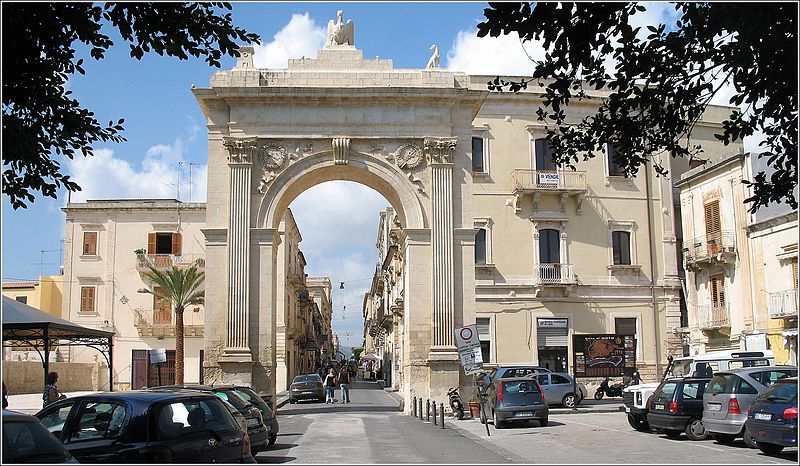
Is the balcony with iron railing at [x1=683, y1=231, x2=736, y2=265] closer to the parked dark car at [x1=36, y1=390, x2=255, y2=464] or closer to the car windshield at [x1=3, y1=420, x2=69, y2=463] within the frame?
the parked dark car at [x1=36, y1=390, x2=255, y2=464]

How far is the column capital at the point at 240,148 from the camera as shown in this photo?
29031mm

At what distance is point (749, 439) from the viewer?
15.8 meters

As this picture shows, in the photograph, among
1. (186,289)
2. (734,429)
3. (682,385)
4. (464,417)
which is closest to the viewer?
(734,429)

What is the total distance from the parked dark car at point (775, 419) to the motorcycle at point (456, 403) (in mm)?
12462

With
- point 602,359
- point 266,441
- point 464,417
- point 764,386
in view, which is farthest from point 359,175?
point 764,386

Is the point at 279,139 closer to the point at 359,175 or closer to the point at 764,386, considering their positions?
the point at 359,175

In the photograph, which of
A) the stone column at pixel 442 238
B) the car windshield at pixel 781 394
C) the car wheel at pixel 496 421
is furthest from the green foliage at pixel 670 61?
the stone column at pixel 442 238

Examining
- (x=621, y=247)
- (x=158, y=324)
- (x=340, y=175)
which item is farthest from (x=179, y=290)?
(x=621, y=247)

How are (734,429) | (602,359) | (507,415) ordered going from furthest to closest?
(602,359), (507,415), (734,429)

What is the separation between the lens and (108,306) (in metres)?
50.1

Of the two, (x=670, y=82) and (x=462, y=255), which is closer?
(x=670, y=82)

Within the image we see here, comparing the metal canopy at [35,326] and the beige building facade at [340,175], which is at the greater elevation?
the beige building facade at [340,175]

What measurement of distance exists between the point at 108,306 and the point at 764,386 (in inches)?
1613

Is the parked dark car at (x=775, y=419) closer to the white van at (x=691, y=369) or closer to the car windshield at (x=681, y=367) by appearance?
the white van at (x=691, y=369)
